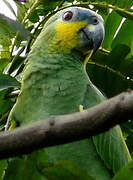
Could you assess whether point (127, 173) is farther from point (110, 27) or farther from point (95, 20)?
point (110, 27)

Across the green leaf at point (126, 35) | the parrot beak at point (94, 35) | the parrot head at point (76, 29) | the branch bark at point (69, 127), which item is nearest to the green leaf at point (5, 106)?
the parrot head at point (76, 29)

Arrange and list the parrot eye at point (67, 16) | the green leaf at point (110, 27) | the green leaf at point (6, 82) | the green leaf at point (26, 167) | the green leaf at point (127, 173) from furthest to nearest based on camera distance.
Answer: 1. the green leaf at point (110, 27)
2. the parrot eye at point (67, 16)
3. the green leaf at point (6, 82)
4. the green leaf at point (26, 167)
5. the green leaf at point (127, 173)

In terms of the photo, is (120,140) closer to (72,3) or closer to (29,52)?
(29,52)

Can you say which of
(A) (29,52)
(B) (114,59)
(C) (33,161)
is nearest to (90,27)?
(B) (114,59)

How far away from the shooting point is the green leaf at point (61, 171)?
765 mm

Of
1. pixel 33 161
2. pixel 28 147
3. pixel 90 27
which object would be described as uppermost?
pixel 28 147

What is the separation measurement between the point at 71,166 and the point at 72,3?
1180mm

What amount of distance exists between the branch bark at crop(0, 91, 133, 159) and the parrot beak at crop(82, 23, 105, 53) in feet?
3.78

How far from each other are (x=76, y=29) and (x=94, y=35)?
110mm

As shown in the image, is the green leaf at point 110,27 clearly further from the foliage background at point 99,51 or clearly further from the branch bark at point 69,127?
the branch bark at point 69,127

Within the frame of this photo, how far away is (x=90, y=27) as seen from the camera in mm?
1681

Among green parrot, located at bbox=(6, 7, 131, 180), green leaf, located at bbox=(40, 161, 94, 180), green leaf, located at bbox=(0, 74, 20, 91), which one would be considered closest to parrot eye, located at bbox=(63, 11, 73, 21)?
green parrot, located at bbox=(6, 7, 131, 180)

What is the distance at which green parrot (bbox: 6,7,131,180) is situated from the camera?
4.60 ft

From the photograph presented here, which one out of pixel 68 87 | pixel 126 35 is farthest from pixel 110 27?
pixel 68 87
